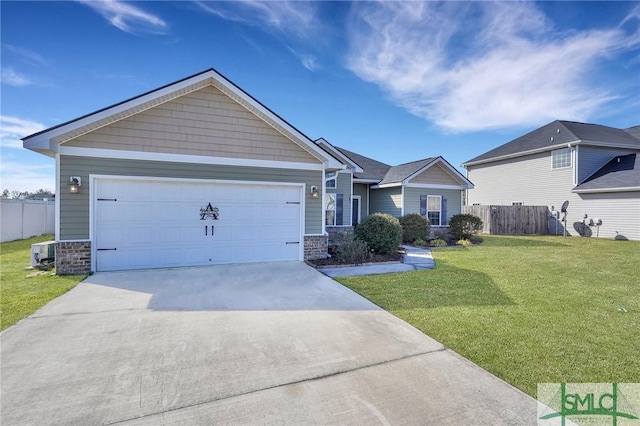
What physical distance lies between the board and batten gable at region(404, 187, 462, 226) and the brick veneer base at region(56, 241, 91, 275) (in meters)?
13.8

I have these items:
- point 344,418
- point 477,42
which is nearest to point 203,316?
point 344,418

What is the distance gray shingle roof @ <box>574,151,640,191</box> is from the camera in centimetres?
1550

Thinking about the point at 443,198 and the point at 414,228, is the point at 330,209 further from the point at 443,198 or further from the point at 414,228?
the point at 443,198

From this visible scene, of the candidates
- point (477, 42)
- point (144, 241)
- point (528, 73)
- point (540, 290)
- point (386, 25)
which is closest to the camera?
point (540, 290)

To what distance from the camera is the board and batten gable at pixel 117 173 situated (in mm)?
7262

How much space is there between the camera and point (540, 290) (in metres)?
6.34

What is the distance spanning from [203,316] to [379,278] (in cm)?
Answer: 417

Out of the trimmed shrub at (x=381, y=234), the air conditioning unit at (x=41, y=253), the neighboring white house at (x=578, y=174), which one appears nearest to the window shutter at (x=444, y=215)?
the neighboring white house at (x=578, y=174)

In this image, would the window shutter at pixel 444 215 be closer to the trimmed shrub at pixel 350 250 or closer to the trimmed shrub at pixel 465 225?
the trimmed shrub at pixel 465 225

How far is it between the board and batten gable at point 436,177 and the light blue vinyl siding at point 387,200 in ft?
4.10

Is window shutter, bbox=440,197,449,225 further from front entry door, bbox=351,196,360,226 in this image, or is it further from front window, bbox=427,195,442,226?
front entry door, bbox=351,196,360,226

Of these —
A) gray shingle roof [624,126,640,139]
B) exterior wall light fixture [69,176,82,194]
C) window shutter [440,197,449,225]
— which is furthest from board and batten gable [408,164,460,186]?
exterior wall light fixture [69,176,82,194]

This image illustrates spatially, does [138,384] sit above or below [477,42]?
below

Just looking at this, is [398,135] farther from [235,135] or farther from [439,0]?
[235,135]
